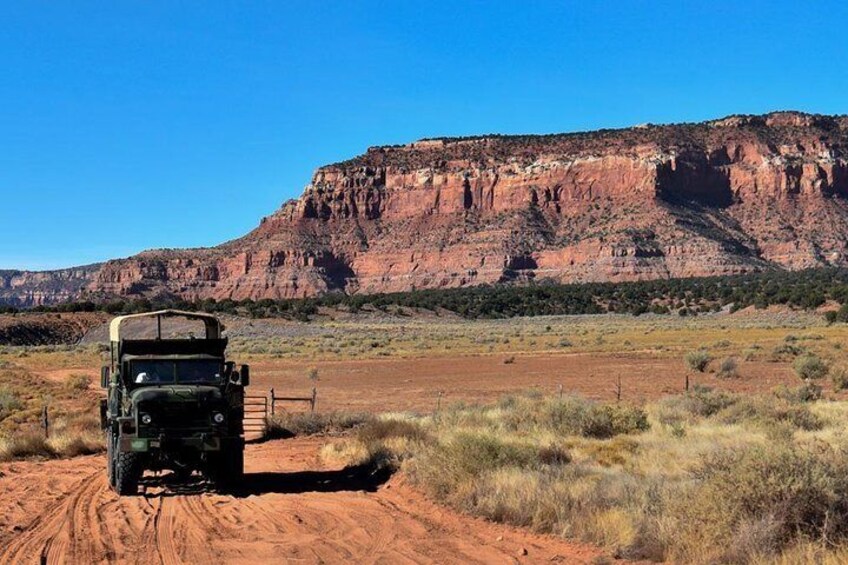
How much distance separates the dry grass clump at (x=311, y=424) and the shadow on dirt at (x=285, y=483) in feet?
16.7

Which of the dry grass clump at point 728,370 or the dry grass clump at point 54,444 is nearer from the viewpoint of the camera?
the dry grass clump at point 54,444

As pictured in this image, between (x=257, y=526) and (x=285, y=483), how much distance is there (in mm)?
3082

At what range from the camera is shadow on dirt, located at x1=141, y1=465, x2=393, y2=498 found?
12.5m

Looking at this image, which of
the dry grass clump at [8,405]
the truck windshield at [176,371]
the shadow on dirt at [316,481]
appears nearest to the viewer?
the truck windshield at [176,371]

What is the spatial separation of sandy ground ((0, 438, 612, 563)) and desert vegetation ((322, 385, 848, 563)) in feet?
1.38

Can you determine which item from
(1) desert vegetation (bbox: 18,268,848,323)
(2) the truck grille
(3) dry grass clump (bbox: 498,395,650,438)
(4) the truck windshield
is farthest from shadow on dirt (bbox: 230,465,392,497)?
(1) desert vegetation (bbox: 18,268,848,323)

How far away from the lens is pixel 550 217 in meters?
157

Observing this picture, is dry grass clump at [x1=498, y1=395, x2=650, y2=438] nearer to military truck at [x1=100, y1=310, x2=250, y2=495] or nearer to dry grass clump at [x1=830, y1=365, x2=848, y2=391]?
military truck at [x1=100, y1=310, x2=250, y2=495]

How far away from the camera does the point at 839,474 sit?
27.8 ft

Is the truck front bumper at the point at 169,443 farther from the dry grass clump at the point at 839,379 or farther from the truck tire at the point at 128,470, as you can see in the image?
the dry grass clump at the point at 839,379

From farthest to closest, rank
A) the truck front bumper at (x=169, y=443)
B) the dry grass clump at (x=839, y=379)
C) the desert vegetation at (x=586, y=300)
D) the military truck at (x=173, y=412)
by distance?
the desert vegetation at (x=586, y=300)
the dry grass clump at (x=839, y=379)
the military truck at (x=173, y=412)
the truck front bumper at (x=169, y=443)

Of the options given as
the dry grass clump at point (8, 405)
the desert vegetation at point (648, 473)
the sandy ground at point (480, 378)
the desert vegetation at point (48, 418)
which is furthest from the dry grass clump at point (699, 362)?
the dry grass clump at point (8, 405)

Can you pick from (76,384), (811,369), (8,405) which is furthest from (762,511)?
(76,384)

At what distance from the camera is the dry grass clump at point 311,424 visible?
64.0ft
